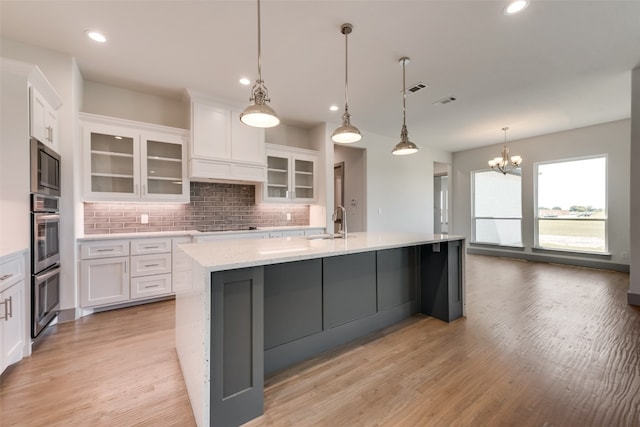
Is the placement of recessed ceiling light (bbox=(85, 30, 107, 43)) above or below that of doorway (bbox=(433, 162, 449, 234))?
above

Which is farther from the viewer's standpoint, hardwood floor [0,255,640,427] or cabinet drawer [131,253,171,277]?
cabinet drawer [131,253,171,277]

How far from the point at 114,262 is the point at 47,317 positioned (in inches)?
30.6

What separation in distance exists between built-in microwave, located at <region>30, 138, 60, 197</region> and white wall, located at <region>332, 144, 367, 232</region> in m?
4.49

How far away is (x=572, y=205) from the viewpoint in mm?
5680

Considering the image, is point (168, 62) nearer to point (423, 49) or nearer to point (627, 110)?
point (423, 49)

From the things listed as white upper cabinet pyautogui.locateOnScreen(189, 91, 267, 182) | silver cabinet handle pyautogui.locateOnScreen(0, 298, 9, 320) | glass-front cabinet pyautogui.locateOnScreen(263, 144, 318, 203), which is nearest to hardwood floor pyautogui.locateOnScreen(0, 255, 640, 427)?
silver cabinet handle pyautogui.locateOnScreen(0, 298, 9, 320)

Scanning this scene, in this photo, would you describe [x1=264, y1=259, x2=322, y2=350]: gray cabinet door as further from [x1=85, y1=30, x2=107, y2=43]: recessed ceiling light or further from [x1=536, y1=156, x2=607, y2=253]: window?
[x1=536, y1=156, x2=607, y2=253]: window

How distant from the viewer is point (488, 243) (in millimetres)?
6980

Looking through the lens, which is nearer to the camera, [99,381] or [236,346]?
[236,346]

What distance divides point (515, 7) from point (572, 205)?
17.5 feet

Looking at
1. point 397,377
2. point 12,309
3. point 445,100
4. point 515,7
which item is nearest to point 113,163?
point 12,309

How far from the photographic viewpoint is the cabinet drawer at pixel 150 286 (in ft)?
10.8

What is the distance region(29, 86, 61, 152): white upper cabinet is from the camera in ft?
7.45

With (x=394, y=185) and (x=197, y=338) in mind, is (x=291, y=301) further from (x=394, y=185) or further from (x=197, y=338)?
(x=394, y=185)
